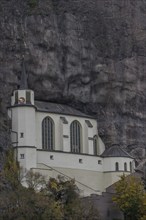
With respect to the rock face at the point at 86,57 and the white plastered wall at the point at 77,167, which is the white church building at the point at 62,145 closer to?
the white plastered wall at the point at 77,167

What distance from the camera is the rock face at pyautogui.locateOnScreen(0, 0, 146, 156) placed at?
110 m

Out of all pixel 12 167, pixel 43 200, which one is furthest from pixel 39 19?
pixel 43 200

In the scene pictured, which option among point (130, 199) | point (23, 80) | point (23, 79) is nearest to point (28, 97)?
point (23, 80)

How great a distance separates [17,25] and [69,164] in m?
19.0

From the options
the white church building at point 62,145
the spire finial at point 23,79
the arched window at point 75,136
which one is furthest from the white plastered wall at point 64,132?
the spire finial at point 23,79

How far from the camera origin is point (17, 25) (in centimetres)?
11062

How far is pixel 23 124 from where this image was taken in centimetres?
10844

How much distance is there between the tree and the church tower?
1225 centimetres

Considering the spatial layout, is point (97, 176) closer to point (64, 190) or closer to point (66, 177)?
point (66, 177)

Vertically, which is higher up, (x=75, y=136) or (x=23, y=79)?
(x=23, y=79)

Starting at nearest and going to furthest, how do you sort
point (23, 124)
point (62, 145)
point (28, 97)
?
point (23, 124) < point (28, 97) < point (62, 145)

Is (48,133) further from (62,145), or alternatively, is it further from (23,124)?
(23,124)

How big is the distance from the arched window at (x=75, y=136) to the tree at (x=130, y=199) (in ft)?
47.0

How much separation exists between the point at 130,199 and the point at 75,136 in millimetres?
18844
